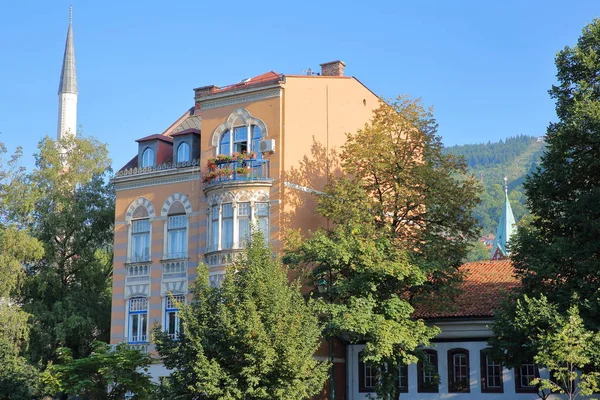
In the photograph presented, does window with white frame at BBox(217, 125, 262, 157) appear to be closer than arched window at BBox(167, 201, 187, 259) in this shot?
Yes

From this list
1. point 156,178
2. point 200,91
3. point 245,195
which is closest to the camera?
point 245,195

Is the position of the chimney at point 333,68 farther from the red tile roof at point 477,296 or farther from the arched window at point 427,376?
the arched window at point 427,376

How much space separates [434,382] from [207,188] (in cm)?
1260

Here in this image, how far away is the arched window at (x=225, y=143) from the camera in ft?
129

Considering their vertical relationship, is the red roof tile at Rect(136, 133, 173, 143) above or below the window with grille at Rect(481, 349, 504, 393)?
above

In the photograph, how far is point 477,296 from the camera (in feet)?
119

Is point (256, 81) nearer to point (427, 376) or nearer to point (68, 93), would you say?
point (427, 376)

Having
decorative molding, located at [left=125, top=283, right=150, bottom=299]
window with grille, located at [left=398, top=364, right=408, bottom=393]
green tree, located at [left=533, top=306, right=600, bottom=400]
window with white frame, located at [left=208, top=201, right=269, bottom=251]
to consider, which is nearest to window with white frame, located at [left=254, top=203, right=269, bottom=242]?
window with white frame, located at [left=208, top=201, right=269, bottom=251]

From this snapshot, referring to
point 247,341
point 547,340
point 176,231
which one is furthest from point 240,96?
point 547,340

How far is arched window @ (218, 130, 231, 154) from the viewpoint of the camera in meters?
39.5

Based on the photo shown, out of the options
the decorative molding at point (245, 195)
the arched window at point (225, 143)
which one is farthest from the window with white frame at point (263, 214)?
the arched window at point (225, 143)

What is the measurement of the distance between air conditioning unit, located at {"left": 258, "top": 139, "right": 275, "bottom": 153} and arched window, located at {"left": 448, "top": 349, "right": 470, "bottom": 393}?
11.2 meters

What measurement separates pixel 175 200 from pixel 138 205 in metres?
2.18

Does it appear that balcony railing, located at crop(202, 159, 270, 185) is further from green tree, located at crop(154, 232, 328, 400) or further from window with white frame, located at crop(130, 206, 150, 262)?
green tree, located at crop(154, 232, 328, 400)
